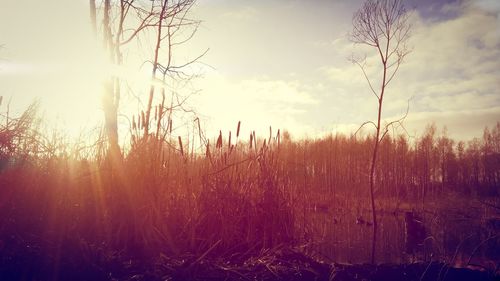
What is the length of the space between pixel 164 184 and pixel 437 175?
148 feet

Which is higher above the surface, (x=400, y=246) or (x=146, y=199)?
(x=146, y=199)

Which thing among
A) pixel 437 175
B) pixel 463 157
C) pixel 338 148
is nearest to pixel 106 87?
pixel 338 148

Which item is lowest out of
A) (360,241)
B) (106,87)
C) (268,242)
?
(360,241)

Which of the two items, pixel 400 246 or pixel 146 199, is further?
pixel 400 246

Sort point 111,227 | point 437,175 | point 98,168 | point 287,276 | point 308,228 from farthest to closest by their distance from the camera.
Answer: point 437,175, point 308,228, point 98,168, point 111,227, point 287,276

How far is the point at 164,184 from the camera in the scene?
4160 millimetres

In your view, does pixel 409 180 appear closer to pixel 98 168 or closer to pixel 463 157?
pixel 463 157

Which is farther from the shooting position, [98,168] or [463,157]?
[463,157]

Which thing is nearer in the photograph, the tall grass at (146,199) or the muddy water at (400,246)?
the tall grass at (146,199)

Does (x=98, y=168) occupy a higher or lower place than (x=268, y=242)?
higher

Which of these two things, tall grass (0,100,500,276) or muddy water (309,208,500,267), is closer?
tall grass (0,100,500,276)

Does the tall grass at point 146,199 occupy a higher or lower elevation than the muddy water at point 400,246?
higher

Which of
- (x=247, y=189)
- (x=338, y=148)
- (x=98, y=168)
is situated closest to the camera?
(x=98, y=168)

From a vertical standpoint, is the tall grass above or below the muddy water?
above
